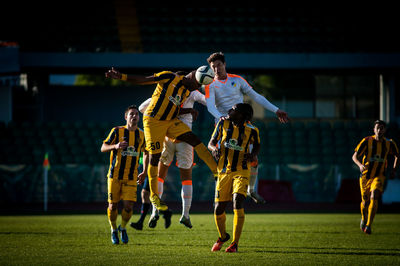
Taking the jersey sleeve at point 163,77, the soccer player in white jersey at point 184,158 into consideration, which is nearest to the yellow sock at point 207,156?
the soccer player in white jersey at point 184,158

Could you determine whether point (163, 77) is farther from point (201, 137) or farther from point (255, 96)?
point (201, 137)

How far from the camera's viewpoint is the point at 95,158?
21.4m

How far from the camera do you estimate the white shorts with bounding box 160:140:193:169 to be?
31.6 feet

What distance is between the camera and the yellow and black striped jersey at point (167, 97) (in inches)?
335

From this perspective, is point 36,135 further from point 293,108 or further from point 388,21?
point 388,21

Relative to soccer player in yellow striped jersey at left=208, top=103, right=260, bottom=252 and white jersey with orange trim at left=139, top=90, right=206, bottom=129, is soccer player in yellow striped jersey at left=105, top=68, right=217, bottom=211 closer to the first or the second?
soccer player in yellow striped jersey at left=208, top=103, right=260, bottom=252

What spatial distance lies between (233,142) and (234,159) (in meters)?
0.23

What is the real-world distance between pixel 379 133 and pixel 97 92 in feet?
55.4

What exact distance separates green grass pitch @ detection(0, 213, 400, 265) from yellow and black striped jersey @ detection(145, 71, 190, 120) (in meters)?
1.89

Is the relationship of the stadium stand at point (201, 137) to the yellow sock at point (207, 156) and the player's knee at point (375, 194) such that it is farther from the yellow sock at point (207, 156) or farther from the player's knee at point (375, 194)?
the yellow sock at point (207, 156)

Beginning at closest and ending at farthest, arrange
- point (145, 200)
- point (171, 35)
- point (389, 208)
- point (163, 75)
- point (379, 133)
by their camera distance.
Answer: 1. point (163, 75)
2. point (145, 200)
3. point (379, 133)
4. point (389, 208)
5. point (171, 35)

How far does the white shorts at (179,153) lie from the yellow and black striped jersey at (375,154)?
3.67 metres

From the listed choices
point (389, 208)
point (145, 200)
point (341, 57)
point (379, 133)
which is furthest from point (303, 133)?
point (145, 200)

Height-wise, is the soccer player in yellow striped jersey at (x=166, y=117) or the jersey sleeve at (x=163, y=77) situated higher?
the jersey sleeve at (x=163, y=77)
